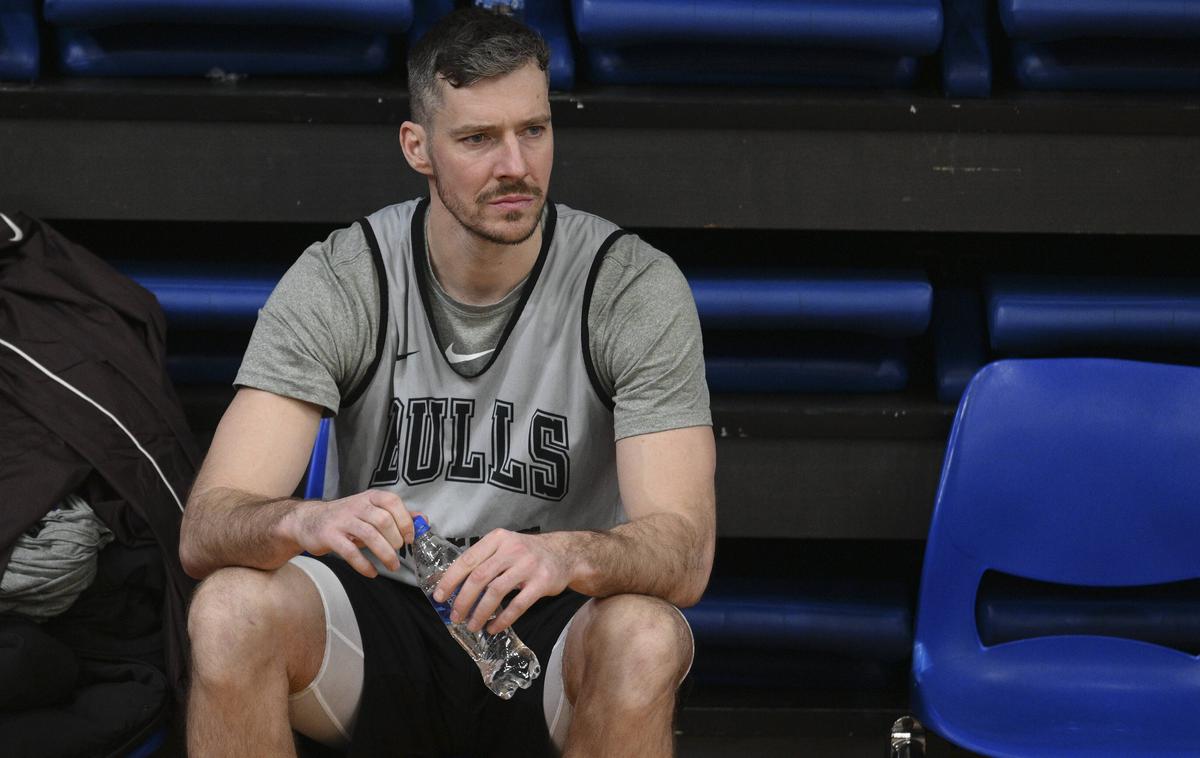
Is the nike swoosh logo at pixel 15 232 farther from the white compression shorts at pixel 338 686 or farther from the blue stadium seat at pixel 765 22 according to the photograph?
the blue stadium seat at pixel 765 22

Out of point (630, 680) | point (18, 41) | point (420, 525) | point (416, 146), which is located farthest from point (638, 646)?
point (18, 41)

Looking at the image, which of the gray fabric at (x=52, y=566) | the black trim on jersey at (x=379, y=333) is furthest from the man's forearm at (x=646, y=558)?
the gray fabric at (x=52, y=566)

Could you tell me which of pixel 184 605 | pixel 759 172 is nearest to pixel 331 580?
pixel 184 605

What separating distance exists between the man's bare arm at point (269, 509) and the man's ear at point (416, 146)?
375mm

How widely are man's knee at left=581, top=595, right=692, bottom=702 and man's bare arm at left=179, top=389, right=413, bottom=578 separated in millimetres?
245

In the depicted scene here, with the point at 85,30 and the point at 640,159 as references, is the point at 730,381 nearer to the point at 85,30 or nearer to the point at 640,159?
the point at 640,159

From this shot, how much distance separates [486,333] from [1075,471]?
0.90 metres

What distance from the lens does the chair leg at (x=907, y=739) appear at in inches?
82.0

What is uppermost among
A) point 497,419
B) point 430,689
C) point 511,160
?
point 511,160

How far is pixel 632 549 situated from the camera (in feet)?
5.67

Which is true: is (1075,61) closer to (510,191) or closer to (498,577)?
(510,191)

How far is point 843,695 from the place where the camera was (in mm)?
2611

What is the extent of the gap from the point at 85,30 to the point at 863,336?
137 cm

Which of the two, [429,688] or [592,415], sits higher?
[592,415]
